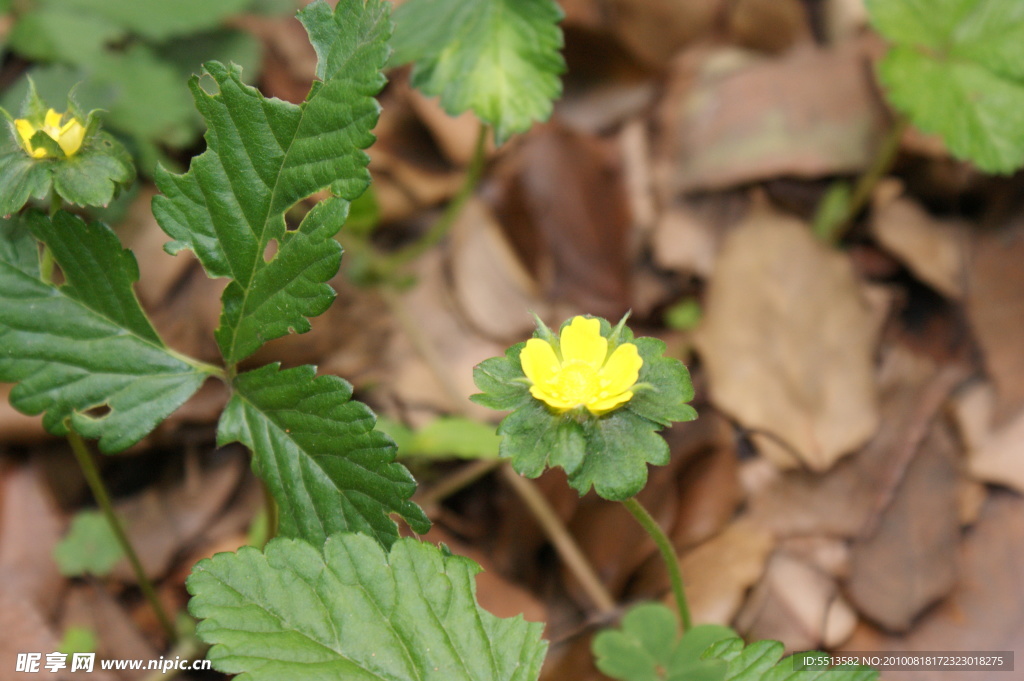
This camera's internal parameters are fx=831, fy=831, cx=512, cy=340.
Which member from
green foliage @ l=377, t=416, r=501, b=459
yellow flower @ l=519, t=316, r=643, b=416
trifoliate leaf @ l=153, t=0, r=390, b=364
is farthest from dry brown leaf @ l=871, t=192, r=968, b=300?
trifoliate leaf @ l=153, t=0, r=390, b=364

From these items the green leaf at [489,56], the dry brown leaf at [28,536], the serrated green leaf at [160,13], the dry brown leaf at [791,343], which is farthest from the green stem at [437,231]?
the dry brown leaf at [28,536]

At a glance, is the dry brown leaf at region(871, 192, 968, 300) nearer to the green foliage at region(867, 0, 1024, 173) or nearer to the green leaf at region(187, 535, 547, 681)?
the green foliage at region(867, 0, 1024, 173)

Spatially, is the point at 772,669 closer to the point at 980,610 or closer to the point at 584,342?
the point at 584,342

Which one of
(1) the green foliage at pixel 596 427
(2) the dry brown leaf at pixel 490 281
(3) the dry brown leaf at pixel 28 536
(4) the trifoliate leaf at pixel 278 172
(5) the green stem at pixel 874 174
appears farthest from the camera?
(2) the dry brown leaf at pixel 490 281

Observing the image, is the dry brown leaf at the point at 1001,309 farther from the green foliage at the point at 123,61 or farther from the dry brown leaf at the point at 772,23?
the green foliage at the point at 123,61

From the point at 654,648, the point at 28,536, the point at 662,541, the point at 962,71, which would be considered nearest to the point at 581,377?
the point at 662,541
